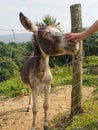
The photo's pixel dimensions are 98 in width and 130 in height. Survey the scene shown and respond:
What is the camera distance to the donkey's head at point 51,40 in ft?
13.2

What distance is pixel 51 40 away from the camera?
4.30m

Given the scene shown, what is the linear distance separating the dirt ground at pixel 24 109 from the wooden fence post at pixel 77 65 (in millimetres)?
584

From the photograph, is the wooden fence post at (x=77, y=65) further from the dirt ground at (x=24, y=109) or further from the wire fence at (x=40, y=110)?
the dirt ground at (x=24, y=109)

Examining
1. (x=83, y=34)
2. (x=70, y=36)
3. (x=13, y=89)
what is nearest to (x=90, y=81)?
(x=13, y=89)

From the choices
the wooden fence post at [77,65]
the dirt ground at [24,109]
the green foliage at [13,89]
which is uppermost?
the wooden fence post at [77,65]

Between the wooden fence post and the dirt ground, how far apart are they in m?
0.58

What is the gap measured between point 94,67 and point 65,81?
231 centimetres

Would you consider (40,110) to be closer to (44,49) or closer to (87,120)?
(87,120)

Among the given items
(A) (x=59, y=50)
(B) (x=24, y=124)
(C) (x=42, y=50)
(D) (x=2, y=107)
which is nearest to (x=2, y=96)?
(D) (x=2, y=107)

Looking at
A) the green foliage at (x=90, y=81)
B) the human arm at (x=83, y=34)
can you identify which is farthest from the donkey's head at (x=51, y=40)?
the green foliage at (x=90, y=81)

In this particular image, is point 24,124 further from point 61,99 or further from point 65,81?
point 65,81

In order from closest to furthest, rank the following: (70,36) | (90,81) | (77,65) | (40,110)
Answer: (70,36), (77,65), (40,110), (90,81)

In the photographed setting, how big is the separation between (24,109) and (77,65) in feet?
6.45

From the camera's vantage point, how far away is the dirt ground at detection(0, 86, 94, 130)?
19.8ft
